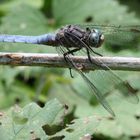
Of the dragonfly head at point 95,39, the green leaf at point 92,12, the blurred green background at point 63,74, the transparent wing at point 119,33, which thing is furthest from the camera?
the green leaf at point 92,12

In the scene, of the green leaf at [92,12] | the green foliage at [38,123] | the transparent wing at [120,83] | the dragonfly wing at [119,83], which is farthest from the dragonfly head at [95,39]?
the green leaf at [92,12]

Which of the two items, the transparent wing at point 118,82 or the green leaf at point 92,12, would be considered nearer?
the transparent wing at point 118,82

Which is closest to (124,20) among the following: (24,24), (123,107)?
(24,24)

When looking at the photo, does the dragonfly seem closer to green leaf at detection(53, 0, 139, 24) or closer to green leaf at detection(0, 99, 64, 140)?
green leaf at detection(0, 99, 64, 140)

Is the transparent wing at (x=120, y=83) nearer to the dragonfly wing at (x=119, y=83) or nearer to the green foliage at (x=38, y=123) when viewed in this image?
the dragonfly wing at (x=119, y=83)

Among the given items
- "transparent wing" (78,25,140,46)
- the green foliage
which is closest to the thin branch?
the green foliage

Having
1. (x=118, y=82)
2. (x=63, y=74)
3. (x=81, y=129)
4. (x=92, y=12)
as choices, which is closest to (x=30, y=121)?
(x=81, y=129)

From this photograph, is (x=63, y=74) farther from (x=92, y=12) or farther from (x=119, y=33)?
(x=119, y=33)
